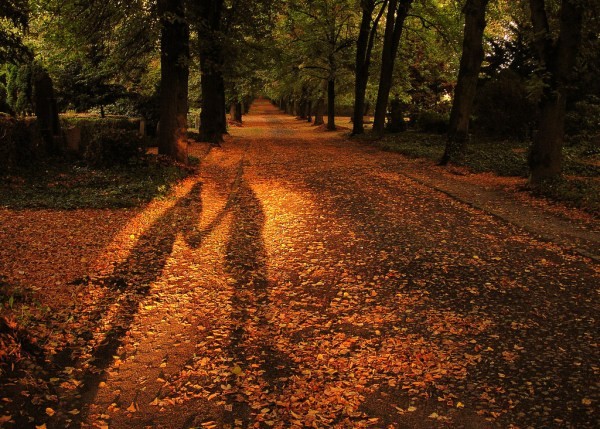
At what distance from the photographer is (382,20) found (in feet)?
109

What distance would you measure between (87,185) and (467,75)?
11.5 meters

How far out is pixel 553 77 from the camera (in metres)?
11.0

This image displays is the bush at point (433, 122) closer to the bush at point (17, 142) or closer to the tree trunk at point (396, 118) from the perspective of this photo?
the tree trunk at point (396, 118)

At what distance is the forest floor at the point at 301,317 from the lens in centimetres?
377

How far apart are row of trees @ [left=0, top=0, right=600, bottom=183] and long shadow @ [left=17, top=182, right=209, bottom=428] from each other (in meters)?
3.36

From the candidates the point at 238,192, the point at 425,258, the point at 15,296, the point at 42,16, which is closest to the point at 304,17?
the point at 42,16

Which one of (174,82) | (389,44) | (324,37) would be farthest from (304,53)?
(174,82)

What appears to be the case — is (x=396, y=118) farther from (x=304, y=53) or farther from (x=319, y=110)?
(x=319, y=110)

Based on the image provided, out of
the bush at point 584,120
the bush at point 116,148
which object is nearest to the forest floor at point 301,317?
the bush at point 116,148

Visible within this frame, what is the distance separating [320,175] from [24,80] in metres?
9.04

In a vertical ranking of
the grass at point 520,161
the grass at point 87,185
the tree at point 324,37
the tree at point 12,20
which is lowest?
the grass at point 87,185

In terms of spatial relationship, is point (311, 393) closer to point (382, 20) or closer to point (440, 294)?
point (440, 294)

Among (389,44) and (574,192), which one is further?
(389,44)

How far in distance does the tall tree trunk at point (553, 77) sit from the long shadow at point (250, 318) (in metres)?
6.79
